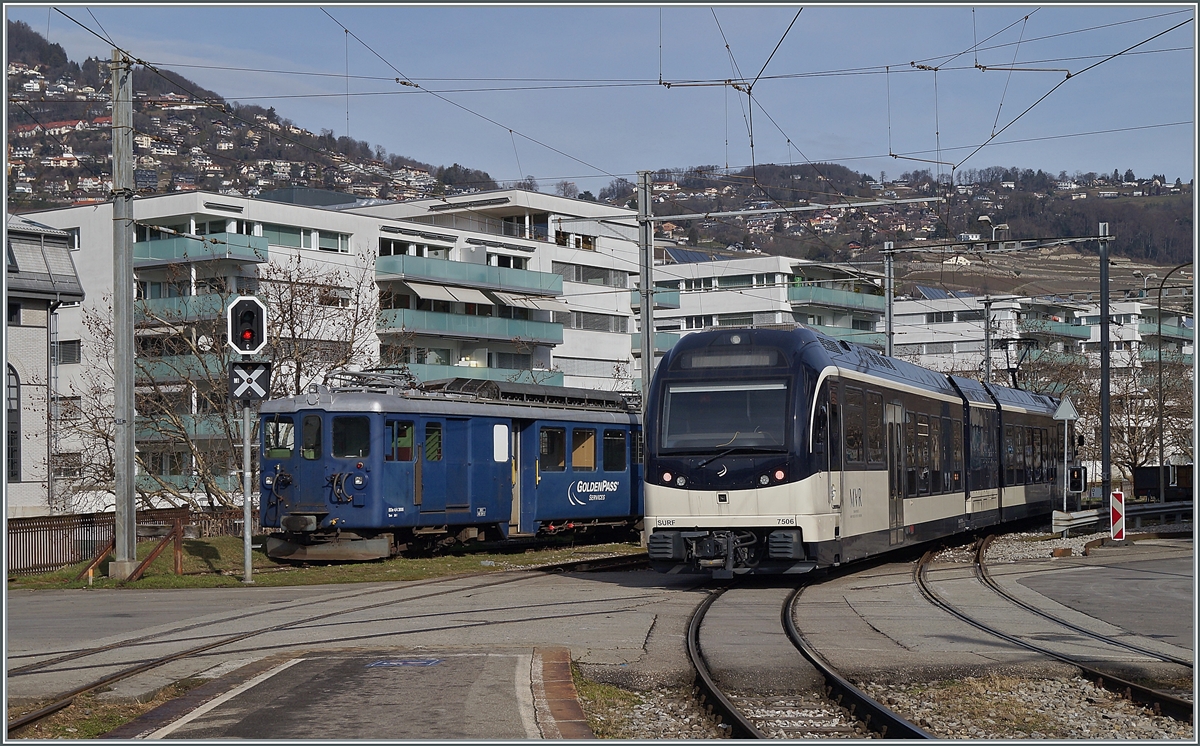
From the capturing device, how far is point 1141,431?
67875 millimetres

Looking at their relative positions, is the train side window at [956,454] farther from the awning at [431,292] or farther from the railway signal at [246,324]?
the awning at [431,292]

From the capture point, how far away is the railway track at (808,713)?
841 centimetres

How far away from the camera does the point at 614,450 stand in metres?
27.7

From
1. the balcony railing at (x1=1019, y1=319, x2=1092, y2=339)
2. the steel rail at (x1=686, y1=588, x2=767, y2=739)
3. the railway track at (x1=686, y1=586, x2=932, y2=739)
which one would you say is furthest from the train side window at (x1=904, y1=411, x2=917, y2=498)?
the balcony railing at (x1=1019, y1=319, x2=1092, y2=339)

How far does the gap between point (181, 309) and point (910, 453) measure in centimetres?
Result: 2792

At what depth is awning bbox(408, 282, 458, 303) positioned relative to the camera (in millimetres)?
56969

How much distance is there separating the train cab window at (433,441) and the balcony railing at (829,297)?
169 ft

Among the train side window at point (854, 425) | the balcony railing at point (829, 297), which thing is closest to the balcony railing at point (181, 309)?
the train side window at point (854, 425)

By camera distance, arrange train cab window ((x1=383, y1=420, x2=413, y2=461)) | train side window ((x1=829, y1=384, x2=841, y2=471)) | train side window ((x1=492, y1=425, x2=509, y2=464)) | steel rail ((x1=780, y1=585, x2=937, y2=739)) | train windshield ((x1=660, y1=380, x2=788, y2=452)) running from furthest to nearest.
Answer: train side window ((x1=492, y1=425, x2=509, y2=464))
train cab window ((x1=383, y1=420, x2=413, y2=461))
train side window ((x1=829, y1=384, x2=841, y2=471))
train windshield ((x1=660, y1=380, x2=788, y2=452))
steel rail ((x1=780, y1=585, x2=937, y2=739))

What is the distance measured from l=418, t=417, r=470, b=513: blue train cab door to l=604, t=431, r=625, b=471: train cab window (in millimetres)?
4675

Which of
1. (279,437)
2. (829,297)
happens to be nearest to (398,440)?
(279,437)

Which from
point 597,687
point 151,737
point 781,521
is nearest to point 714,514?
point 781,521

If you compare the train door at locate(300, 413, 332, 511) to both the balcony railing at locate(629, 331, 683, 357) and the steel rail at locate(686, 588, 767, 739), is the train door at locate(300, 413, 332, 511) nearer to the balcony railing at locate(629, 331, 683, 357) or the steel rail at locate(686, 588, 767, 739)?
the steel rail at locate(686, 588, 767, 739)

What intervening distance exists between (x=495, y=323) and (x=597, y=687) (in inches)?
2008
